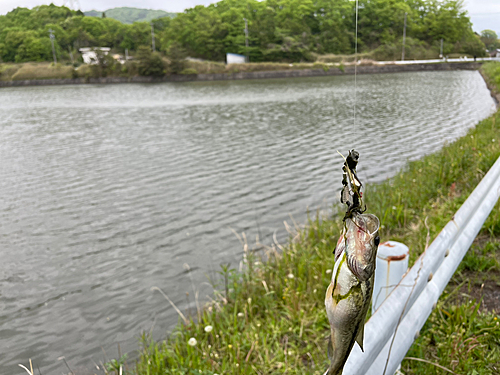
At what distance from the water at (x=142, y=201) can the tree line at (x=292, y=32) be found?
75.8 meters

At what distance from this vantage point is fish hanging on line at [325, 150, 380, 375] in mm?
498

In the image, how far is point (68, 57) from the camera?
11225cm

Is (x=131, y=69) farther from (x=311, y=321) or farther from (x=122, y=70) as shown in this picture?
(x=311, y=321)

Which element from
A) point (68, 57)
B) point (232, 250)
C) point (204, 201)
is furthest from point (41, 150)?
point (68, 57)

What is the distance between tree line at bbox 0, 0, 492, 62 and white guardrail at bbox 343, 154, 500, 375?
309ft

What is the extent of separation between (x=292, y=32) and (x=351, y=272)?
11072 centimetres

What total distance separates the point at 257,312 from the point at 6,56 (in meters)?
135

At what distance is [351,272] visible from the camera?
1.78 ft

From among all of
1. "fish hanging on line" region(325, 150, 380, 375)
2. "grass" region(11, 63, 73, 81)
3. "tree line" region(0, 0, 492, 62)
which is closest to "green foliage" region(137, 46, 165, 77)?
"grass" region(11, 63, 73, 81)

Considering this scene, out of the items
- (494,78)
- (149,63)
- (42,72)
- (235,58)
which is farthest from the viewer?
(235,58)

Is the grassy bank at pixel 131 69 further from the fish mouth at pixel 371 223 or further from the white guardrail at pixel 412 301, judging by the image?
the fish mouth at pixel 371 223

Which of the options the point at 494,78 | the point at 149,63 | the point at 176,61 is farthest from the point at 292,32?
the point at 494,78

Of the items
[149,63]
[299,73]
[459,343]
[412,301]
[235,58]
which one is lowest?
[459,343]

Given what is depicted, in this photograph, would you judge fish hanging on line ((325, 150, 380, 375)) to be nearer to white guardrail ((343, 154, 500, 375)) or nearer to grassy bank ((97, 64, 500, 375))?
white guardrail ((343, 154, 500, 375))
